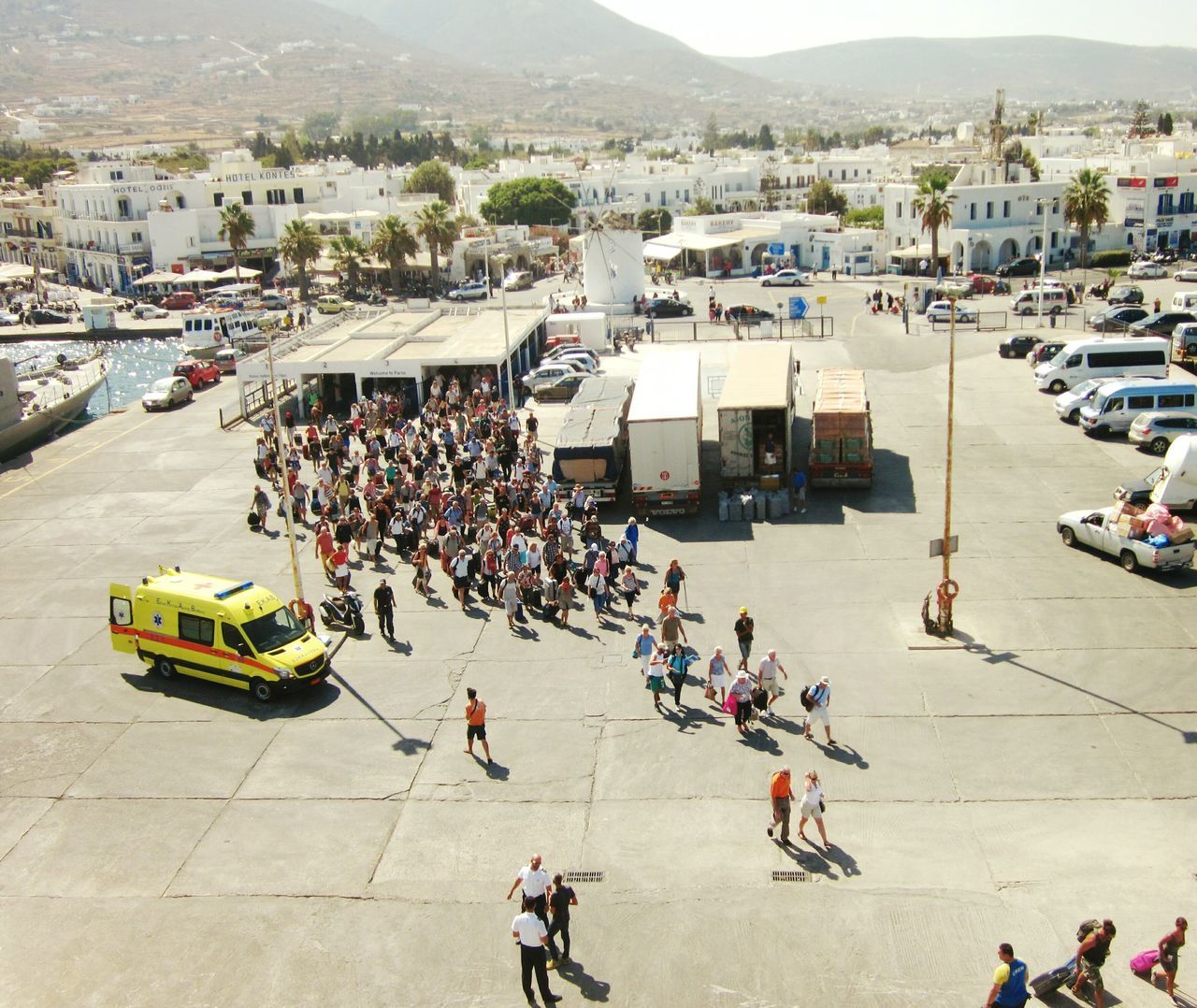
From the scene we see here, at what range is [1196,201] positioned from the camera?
78.9m

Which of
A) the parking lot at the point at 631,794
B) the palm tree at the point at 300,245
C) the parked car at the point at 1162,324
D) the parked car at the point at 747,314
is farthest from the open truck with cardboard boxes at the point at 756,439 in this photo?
the palm tree at the point at 300,245

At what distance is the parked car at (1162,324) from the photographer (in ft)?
149

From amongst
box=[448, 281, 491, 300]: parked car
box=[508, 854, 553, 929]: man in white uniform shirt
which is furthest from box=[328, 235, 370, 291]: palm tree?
box=[508, 854, 553, 929]: man in white uniform shirt

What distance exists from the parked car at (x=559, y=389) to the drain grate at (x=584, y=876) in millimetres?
29410

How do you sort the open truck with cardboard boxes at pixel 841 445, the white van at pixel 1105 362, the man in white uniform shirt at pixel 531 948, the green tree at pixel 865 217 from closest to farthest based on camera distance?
the man in white uniform shirt at pixel 531 948 → the open truck with cardboard boxes at pixel 841 445 → the white van at pixel 1105 362 → the green tree at pixel 865 217

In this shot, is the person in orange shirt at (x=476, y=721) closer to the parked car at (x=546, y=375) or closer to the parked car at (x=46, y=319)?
the parked car at (x=546, y=375)

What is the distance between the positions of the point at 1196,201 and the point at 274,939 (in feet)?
274

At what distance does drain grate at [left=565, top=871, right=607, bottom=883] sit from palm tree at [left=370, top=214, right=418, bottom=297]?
217 feet

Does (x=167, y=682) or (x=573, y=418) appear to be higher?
(x=573, y=418)

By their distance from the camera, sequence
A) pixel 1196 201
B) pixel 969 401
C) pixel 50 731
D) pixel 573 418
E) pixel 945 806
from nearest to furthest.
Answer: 1. pixel 945 806
2. pixel 50 731
3. pixel 573 418
4. pixel 969 401
5. pixel 1196 201

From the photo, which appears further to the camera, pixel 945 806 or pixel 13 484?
pixel 13 484

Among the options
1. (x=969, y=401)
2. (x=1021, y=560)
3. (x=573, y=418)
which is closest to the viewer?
(x=1021, y=560)

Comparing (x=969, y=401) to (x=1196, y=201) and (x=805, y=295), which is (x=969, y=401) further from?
(x=1196, y=201)

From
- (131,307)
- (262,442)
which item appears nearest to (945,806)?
(262,442)
